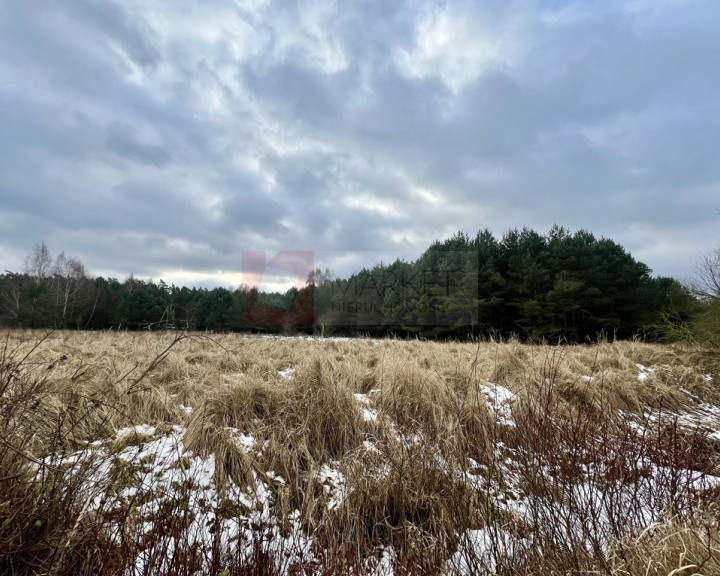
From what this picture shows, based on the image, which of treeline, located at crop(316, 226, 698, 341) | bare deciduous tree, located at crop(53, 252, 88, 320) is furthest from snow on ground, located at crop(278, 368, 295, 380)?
bare deciduous tree, located at crop(53, 252, 88, 320)

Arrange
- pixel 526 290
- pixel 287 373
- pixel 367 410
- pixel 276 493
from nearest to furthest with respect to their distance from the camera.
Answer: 1. pixel 276 493
2. pixel 367 410
3. pixel 287 373
4. pixel 526 290

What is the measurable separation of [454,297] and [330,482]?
19073 mm

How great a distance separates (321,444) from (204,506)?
3.01ft

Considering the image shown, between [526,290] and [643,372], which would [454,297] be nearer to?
[526,290]

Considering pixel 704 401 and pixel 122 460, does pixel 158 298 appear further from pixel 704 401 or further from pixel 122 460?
pixel 704 401

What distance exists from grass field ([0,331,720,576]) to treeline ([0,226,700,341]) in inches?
600

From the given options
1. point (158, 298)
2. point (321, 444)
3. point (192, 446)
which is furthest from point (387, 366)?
point (158, 298)

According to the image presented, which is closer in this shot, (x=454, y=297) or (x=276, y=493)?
(x=276, y=493)

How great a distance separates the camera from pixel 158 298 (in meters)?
25.3

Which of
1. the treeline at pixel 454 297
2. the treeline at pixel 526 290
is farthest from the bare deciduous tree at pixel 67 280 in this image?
the treeline at pixel 526 290

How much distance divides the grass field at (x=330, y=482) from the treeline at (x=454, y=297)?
15248mm

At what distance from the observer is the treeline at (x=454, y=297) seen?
18.8m

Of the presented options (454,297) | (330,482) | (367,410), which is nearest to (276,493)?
(330,482)

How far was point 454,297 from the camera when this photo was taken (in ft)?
65.5
